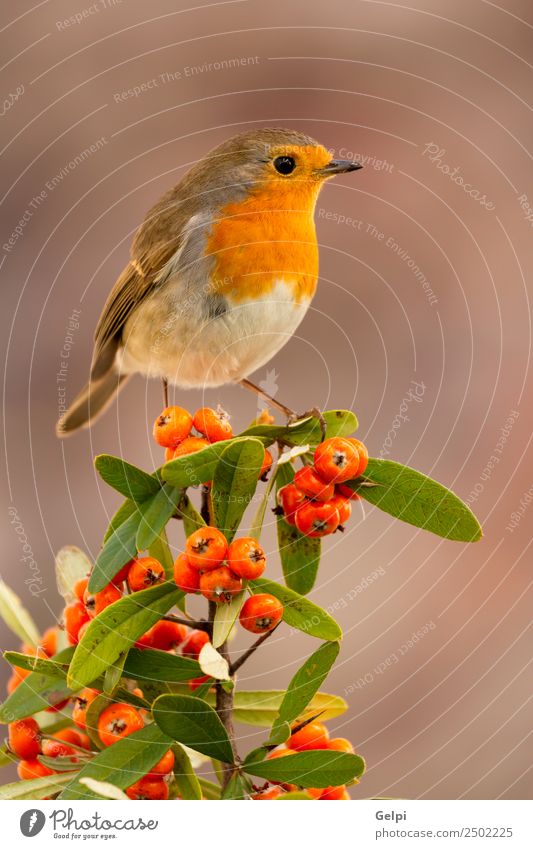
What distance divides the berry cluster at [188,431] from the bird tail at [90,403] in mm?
729

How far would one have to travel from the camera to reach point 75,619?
95 centimetres

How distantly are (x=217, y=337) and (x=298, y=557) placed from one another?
0.46m

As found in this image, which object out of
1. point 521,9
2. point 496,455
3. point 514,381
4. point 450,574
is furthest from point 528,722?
point 521,9

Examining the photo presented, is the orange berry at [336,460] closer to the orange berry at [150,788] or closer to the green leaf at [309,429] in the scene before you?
the green leaf at [309,429]

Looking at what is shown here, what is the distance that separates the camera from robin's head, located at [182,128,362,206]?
1329 millimetres

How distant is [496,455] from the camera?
189cm

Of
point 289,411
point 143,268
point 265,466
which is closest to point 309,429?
point 265,466

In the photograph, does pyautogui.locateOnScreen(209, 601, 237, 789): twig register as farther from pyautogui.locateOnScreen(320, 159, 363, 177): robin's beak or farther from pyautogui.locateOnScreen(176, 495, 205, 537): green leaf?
pyautogui.locateOnScreen(320, 159, 363, 177): robin's beak

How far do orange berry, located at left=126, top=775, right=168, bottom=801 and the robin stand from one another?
0.57 m

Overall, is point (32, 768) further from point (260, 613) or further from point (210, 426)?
point (210, 426)

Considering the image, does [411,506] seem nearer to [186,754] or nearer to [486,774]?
[186,754]

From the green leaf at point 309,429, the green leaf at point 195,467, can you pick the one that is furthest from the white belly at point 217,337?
the green leaf at point 195,467

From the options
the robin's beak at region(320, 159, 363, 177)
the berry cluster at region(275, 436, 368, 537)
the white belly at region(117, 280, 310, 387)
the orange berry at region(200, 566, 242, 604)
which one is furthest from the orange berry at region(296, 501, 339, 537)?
the robin's beak at region(320, 159, 363, 177)

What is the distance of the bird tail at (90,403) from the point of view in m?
1.63
